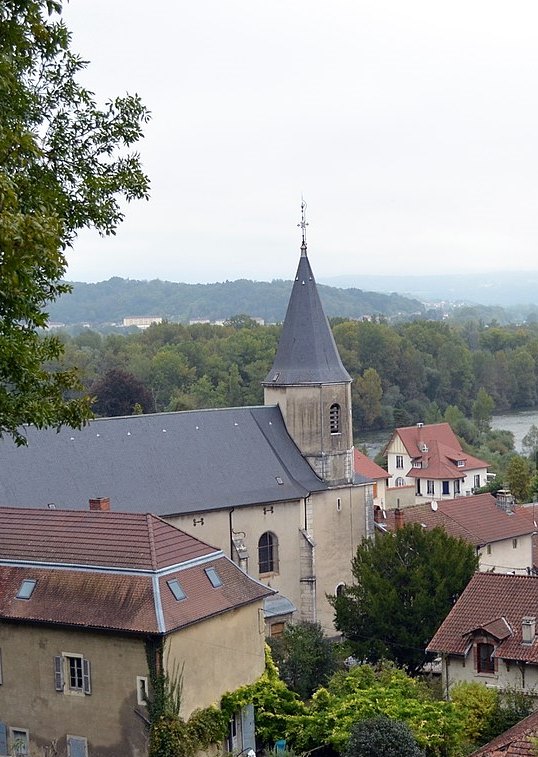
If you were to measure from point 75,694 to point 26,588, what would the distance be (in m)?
2.66

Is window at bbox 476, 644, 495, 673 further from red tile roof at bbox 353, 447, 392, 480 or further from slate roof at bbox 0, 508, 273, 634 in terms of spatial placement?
red tile roof at bbox 353, 447, 392, 480

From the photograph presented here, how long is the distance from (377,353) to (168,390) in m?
26.2

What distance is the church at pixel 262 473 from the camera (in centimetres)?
3616

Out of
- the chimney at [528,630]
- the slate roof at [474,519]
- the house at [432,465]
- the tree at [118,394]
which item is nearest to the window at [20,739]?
the chimney at [528,630]

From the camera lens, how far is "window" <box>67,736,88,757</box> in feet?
78.9

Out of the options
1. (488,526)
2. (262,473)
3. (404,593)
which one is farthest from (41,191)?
(488,526)

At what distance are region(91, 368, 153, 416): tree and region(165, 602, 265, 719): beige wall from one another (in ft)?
155

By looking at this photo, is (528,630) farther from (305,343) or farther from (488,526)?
(488,526)

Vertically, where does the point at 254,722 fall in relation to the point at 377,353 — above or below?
below

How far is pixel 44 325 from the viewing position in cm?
1349

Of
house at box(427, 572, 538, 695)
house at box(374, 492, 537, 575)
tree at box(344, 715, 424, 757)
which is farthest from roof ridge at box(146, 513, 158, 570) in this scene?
house at box(374, 492, 537, 575)

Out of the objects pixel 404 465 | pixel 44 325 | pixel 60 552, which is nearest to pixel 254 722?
pixel 60 552

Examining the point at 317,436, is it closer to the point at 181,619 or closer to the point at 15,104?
the point at 181,619

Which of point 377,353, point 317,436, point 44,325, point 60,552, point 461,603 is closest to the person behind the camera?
point 44,325
